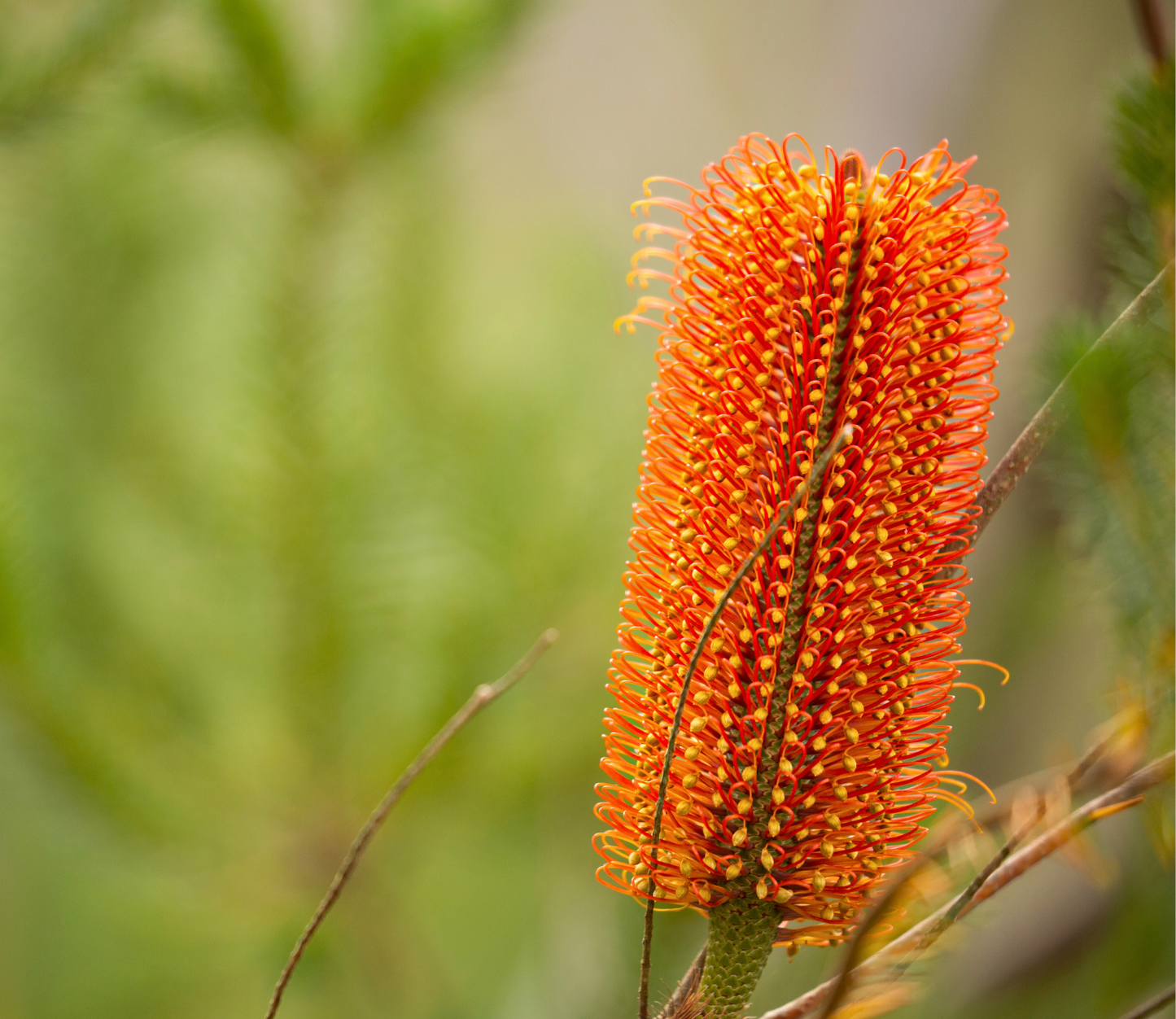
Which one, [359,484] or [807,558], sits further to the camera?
[359,484]

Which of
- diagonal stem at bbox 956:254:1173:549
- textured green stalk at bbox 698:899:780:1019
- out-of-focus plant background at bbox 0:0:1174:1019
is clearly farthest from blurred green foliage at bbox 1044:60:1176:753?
out-of-focus plant background at bbox 0:0:1174:1019

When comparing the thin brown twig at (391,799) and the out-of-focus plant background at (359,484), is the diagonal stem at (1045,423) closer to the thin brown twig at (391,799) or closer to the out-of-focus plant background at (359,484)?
the thin brown twig at (391,799)

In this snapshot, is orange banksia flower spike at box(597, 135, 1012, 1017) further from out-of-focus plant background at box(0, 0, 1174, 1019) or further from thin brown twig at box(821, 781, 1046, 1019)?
out-of-focus plant background at box(0, 0, 1174, 1019)

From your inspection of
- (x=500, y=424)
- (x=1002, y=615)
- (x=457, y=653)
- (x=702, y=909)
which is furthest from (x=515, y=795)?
(x=702, y=909)

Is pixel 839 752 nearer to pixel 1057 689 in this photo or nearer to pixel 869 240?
pixel 869 240

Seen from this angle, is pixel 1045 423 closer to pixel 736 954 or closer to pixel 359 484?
pixel 736 954

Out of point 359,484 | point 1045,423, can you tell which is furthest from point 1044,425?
point 359,484
